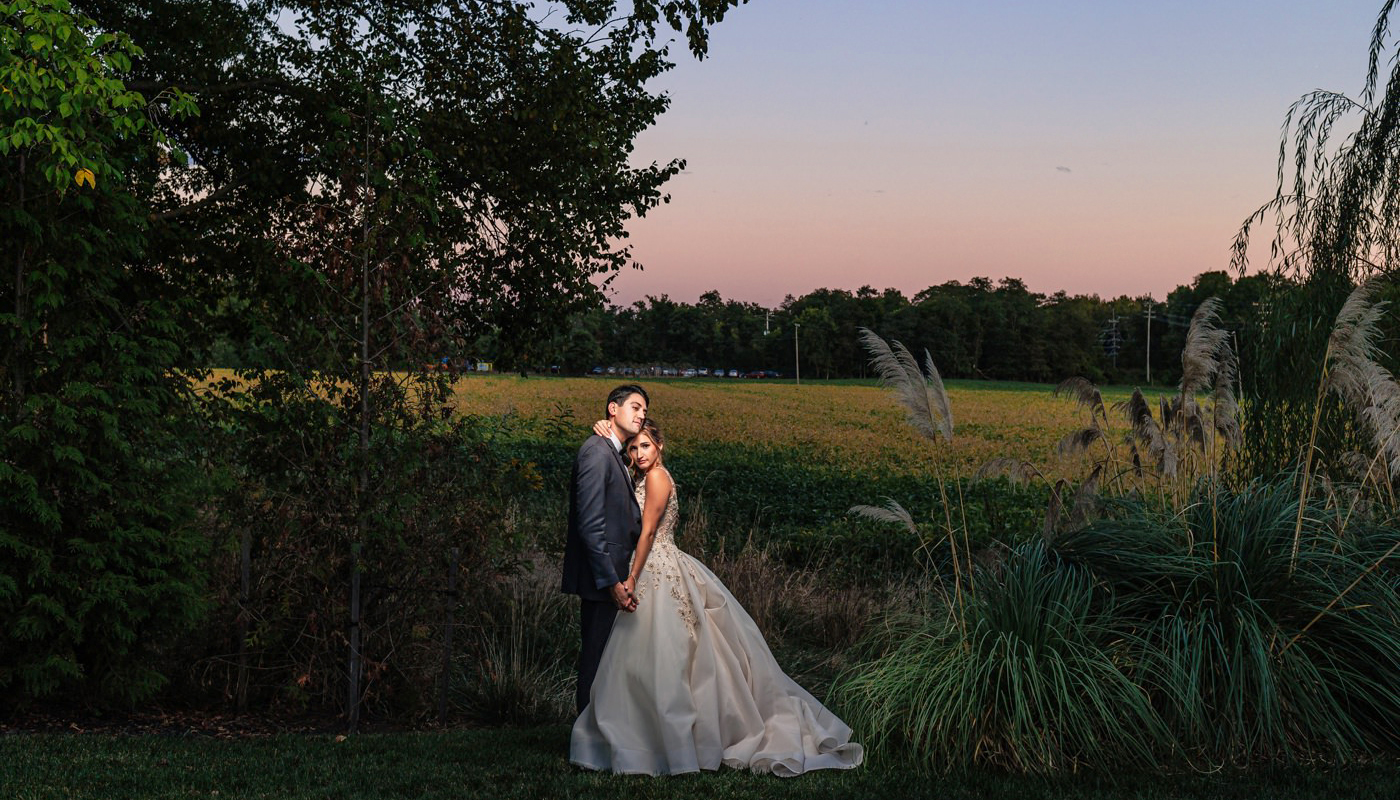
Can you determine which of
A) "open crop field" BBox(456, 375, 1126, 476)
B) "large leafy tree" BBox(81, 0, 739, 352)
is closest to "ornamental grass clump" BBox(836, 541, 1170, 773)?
"open crop field" BBox(456, 375, 1126, 476)

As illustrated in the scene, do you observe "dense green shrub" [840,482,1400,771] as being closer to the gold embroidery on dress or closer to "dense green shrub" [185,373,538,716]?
the gold embroidery on dress

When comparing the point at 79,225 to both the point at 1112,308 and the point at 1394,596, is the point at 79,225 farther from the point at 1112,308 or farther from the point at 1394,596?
the point at 1112,308

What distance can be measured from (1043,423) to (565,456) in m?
23.1

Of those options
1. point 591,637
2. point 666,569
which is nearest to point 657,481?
point 666,569

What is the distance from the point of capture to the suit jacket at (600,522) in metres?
6.22

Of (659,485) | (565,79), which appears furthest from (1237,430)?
(565,79)

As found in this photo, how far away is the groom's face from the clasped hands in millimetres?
844

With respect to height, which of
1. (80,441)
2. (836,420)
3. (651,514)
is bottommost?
(836,420)

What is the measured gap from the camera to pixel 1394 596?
6.15m

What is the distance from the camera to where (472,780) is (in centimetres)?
584

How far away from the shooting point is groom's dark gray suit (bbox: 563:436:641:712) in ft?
20.5

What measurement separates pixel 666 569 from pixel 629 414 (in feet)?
2.97

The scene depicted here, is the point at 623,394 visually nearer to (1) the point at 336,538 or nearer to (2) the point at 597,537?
A: (2) the point at 597,537

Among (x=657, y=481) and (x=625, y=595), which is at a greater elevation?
(x=657, y=481)
